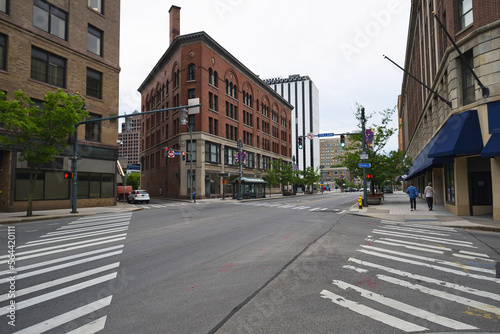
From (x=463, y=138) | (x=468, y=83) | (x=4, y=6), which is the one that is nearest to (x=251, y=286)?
(x=463, y=138)

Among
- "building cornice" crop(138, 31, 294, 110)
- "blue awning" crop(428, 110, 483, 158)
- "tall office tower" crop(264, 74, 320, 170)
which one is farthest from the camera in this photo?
"tall office tower" crop(264, 74, 320, 170)

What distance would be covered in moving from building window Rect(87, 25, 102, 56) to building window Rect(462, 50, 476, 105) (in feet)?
95.3

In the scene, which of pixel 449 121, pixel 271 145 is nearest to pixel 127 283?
pixel 449 121

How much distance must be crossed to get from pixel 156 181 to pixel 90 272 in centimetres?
5038

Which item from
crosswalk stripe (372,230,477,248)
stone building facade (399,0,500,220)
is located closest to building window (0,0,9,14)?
stone building facade (399,0,500,220)

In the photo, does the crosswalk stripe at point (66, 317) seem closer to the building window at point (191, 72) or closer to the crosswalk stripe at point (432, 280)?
the crosswalk stripe at point (432, 280)

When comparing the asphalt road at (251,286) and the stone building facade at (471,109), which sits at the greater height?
the stone building facade at (471,109)

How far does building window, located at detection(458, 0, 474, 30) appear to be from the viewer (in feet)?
52.5

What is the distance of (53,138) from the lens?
60.2 ft

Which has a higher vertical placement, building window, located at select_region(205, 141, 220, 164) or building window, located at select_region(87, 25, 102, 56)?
building window, located at select_region(87, 25, 102, 56)

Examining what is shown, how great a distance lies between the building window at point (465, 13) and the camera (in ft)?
52.5

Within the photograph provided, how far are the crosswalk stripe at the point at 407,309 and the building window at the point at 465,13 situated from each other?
58.3ft

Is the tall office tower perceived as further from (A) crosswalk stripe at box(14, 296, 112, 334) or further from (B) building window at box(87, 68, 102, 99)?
(A) crosswalk stripe at box(14, 296, 112, 334)

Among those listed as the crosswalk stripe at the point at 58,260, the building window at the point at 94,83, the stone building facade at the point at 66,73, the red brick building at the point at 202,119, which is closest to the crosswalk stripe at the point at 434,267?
the crosswalk stripe at the point at 58,260
